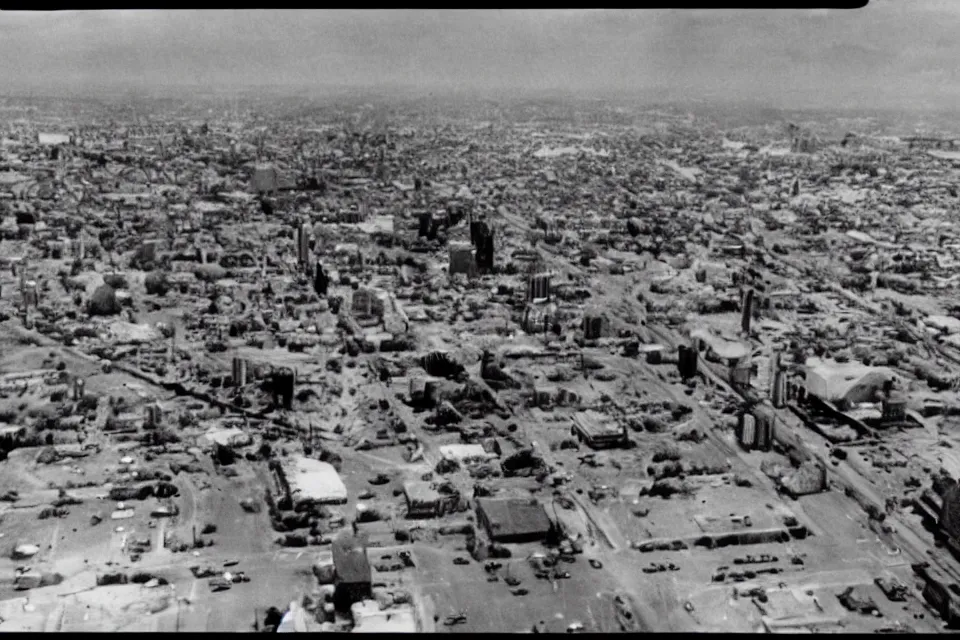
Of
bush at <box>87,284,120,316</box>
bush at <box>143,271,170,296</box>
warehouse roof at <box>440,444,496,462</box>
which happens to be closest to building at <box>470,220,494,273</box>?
bush at <box>143,271,170,296</box>

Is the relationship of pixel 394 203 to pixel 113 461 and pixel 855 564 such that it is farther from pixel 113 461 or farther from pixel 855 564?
pixel 855 564

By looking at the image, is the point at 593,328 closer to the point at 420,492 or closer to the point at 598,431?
the point at 598,431

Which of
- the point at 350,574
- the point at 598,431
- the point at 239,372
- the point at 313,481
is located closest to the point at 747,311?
the point at 598,431

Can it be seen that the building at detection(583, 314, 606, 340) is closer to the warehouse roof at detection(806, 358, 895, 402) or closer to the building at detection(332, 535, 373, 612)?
the warehouse roof at detection(806, 358, 895, 402)

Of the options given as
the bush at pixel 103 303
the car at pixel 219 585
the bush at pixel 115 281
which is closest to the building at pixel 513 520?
the car at pixel 219 585

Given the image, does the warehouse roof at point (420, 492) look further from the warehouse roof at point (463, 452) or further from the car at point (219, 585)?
the car at point (219, 585)

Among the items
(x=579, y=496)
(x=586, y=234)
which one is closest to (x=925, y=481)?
(x=579, y=496)
